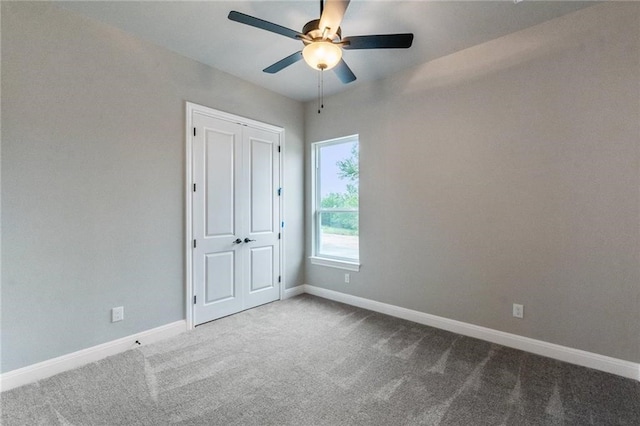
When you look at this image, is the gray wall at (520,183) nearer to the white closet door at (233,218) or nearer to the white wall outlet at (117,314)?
the white closet door at (233,218)

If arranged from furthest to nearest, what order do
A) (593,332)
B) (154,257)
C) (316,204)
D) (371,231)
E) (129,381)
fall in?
1. (316,204)
2. (371,231)
3. (154,257)
4. (593,332)
5. (129,381)

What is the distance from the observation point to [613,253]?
2225mm

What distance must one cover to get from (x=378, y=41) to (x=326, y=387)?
8.14 feet

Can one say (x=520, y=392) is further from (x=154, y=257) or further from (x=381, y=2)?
(x=154, y=257)

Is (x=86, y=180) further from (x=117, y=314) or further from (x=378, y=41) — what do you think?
(x=378, y=41)

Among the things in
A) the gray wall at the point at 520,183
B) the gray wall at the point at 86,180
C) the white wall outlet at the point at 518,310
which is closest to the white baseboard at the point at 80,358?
the gray wall at the point at 86,180

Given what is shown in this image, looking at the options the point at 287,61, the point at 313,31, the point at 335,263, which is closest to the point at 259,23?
the point at 313,31

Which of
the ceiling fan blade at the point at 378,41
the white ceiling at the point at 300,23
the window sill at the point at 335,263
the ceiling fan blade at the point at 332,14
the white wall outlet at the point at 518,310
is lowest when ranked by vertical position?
the white wall outlet at the point at 518,310

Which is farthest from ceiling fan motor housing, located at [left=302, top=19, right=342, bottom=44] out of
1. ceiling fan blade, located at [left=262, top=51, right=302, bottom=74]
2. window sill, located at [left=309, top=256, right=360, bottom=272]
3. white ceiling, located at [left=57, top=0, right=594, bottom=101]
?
window sill, located at [left=309, top=256, right=360, bottom=272]

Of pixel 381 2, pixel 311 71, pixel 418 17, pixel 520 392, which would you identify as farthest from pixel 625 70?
pixel 311 71

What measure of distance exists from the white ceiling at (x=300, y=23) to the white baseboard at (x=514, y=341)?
279 cm

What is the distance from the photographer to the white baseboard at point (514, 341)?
7.24 feet

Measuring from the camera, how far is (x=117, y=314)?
2568 mm

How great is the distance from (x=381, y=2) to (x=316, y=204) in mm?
2657
